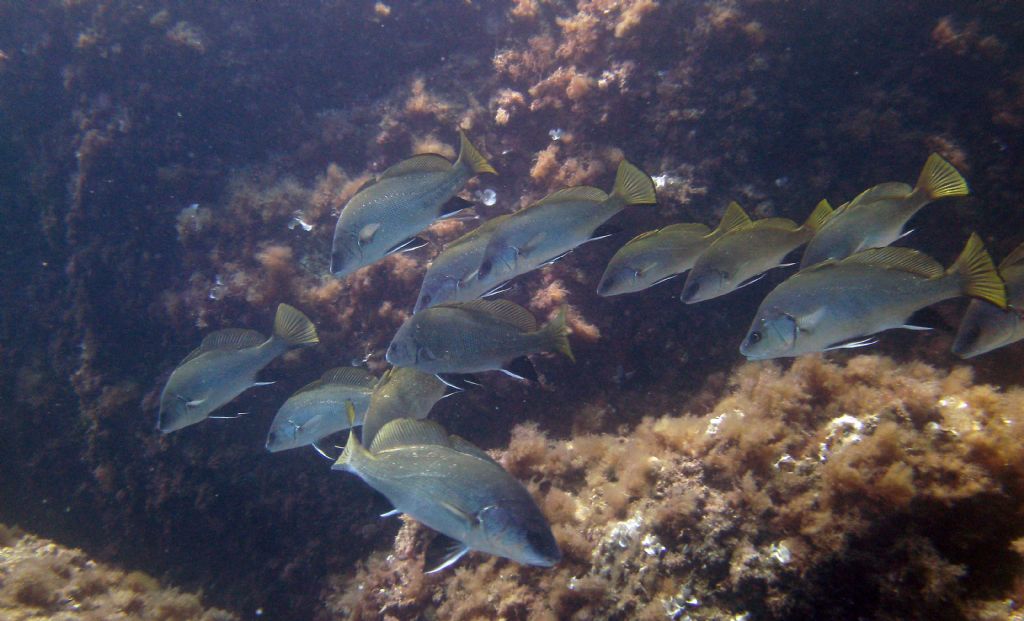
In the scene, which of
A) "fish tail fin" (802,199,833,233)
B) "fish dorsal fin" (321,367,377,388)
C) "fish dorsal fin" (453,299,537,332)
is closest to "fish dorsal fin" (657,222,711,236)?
"fish tail fin" (802,199,833,233)

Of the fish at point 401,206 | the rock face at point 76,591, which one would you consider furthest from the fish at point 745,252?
the rock face at point 76,591

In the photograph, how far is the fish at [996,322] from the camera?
Result: 9.87 feet

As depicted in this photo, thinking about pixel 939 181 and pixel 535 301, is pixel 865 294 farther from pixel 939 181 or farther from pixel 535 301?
pixel 535 301

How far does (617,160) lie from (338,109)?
5441mm

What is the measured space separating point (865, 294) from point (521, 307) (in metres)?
2.18

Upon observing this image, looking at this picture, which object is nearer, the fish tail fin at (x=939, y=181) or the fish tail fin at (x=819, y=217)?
the fish tail fin at (x=939, y=181)

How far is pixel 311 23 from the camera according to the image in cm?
852

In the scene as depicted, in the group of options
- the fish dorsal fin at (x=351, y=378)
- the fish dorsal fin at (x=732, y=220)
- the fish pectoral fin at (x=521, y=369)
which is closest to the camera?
the fish pectoral fin at (x=521, y=369)

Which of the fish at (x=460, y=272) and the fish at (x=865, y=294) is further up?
the fish at (x=460, y=272)

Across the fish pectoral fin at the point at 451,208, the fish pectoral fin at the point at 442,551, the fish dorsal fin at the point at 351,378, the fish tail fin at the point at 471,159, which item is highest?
the fish tail fin at the point at 471,159

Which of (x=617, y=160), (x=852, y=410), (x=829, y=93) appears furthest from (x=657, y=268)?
(x=829, y=93)

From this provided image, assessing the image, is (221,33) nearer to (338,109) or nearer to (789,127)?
(338,109)

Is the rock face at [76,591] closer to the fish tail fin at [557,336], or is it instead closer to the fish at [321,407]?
the fish at [321,407]

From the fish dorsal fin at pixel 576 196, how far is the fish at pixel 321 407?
2.40 meters
